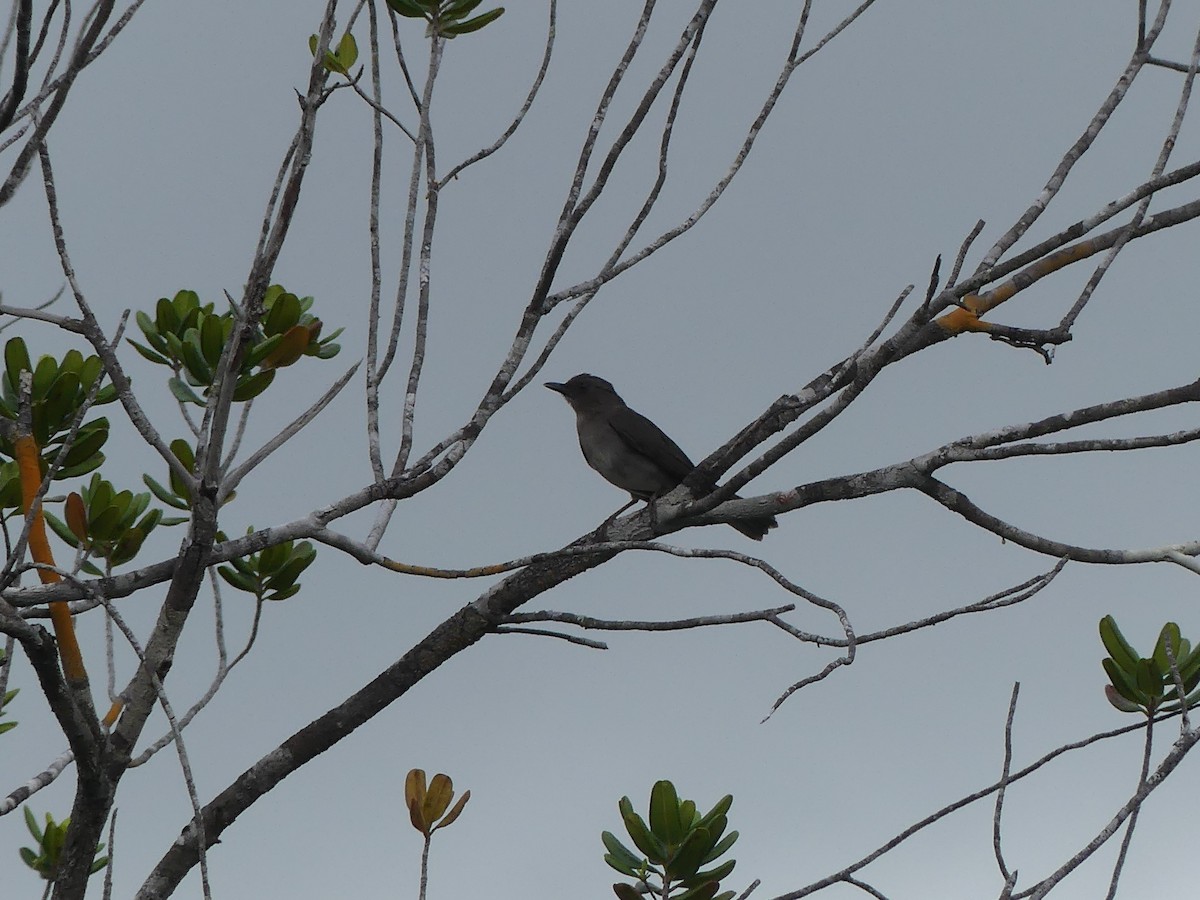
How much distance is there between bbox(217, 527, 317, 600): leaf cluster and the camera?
5113mm

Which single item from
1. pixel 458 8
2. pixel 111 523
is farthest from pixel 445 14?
pixel 111 523

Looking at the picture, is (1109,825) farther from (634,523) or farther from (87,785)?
(87,785)

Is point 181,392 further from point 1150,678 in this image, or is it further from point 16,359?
point 1150,678

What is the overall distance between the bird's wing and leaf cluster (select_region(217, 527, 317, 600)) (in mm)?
3629

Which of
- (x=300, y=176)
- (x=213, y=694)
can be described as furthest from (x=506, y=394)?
(x=213, y=694)

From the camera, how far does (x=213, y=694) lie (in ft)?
14.6

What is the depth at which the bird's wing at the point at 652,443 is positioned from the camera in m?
8.59

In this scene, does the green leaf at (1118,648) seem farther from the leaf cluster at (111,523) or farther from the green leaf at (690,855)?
the leaf cluster at (111,523)

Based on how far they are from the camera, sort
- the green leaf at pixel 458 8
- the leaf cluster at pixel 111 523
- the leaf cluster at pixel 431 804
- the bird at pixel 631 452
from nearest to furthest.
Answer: the leaf cluster at pixel 431 804, the green leaf at pixel 458 8, the leaf cluster at pixel 111 523, the bird at pixel 631 452

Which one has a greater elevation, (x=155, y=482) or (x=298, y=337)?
(x=155, y=482)

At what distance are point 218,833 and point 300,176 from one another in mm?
2285

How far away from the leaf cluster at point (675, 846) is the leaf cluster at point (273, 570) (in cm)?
158

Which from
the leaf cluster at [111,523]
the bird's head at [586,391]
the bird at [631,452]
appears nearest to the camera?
the leaf cluster at [111,523]

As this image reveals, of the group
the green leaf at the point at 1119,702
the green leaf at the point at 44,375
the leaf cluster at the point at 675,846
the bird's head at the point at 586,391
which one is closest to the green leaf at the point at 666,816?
the leaf cluster at the point at 675,846
